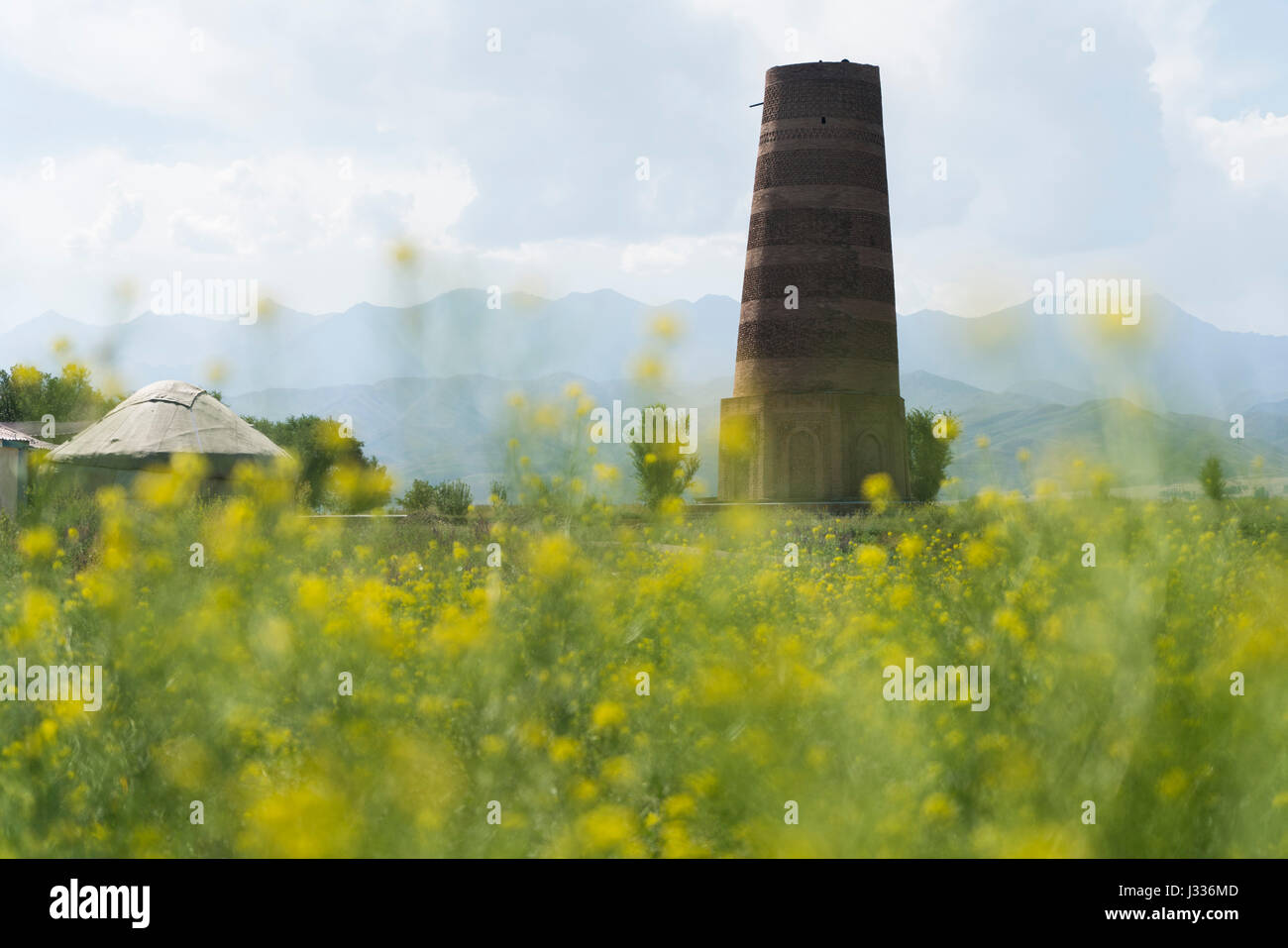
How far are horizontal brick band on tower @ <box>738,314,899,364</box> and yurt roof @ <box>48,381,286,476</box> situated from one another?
35.3 feet

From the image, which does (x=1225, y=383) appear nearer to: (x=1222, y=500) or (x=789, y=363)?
(x=1222, y=500)

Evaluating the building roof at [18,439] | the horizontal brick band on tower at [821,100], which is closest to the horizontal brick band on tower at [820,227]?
the horizontal brick band on tower at [821,100]

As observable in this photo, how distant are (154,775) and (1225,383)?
323cm

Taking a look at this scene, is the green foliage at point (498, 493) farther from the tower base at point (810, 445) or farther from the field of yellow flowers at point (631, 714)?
the tower base at point (810, 445)

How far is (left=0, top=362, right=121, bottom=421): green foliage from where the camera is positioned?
78.2ft

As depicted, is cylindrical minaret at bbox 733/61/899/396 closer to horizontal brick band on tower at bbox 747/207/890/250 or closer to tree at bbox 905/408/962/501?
horizontal brick band on tower at bbox 747/207/890/250

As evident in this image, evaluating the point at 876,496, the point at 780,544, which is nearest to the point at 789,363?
the point at 780,544

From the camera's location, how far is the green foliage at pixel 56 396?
23.8 m

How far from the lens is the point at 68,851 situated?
10.8 ft

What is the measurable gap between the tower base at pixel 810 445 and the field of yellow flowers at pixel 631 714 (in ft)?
63.4

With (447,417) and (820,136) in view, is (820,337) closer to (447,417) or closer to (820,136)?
(820,136)

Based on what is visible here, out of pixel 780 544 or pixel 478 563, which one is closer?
pixel 478 563

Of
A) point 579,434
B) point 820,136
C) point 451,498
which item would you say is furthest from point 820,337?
point 579,434

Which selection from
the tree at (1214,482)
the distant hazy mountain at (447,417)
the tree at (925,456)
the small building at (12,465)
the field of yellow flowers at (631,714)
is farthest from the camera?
the tree at (925,456)
